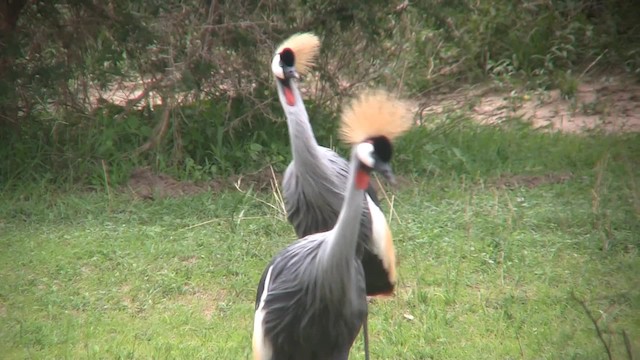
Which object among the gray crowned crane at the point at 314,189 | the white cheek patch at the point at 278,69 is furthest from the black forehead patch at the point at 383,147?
the white cheek patch at the point at 278,69

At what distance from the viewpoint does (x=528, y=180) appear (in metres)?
7.15

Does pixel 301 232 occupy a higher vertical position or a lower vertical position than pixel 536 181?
higher

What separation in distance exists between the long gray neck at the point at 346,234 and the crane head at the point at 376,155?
30 millimetres

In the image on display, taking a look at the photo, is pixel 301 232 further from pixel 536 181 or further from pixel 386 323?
pixel 536 181

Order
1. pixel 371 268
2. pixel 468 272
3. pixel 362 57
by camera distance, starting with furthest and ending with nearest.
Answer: pixel 362 57 → pixel 468 272 → pixel 371 268

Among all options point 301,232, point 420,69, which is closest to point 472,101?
point 420,69

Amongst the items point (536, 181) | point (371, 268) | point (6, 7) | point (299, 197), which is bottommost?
point (536, 181)

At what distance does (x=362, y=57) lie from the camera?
747 cm

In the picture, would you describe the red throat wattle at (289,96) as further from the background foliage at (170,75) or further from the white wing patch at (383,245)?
the background foliage at (170,75)

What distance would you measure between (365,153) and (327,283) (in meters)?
0.59

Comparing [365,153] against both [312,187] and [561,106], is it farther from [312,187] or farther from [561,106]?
[561,106]

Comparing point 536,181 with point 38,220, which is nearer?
point 38,220

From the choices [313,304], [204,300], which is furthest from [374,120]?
[204,300]

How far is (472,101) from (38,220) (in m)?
3.97
